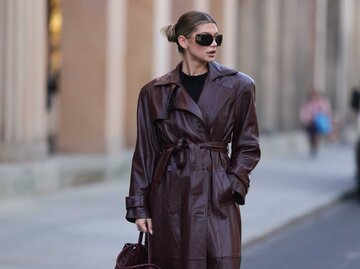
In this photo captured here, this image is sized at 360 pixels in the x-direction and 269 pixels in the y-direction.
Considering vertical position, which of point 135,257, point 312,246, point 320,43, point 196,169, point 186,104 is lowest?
point 312,246

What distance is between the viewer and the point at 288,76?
31734 millimetres

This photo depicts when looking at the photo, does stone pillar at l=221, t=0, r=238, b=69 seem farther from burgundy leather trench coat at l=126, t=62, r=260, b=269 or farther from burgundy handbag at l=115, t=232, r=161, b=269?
burgundy handbag at l=115, t=232, r=161, b=269

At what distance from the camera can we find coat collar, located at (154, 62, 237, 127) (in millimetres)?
5457

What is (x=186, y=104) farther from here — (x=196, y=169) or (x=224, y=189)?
(x=224, y=189)

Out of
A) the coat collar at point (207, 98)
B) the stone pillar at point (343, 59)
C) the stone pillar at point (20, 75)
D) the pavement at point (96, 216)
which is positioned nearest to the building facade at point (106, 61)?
the stone pillar at point (20, 75)

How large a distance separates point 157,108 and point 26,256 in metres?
4.76

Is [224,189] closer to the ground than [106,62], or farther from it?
closer to the ground

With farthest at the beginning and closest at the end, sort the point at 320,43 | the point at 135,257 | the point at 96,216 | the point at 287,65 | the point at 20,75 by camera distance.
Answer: the point at 320,43 < the point at 287,65 < the point at 20,75 < the point at 96,216 < the point at 135,257

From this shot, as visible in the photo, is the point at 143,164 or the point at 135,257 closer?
the point at 135,257

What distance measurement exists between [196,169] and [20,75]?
32.1 ft

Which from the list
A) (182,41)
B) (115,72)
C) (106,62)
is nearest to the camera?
(182,41)

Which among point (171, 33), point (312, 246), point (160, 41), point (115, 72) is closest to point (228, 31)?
point (160, 41)

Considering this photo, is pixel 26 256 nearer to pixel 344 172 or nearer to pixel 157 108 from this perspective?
pixel 157 108

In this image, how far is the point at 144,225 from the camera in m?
5.51
